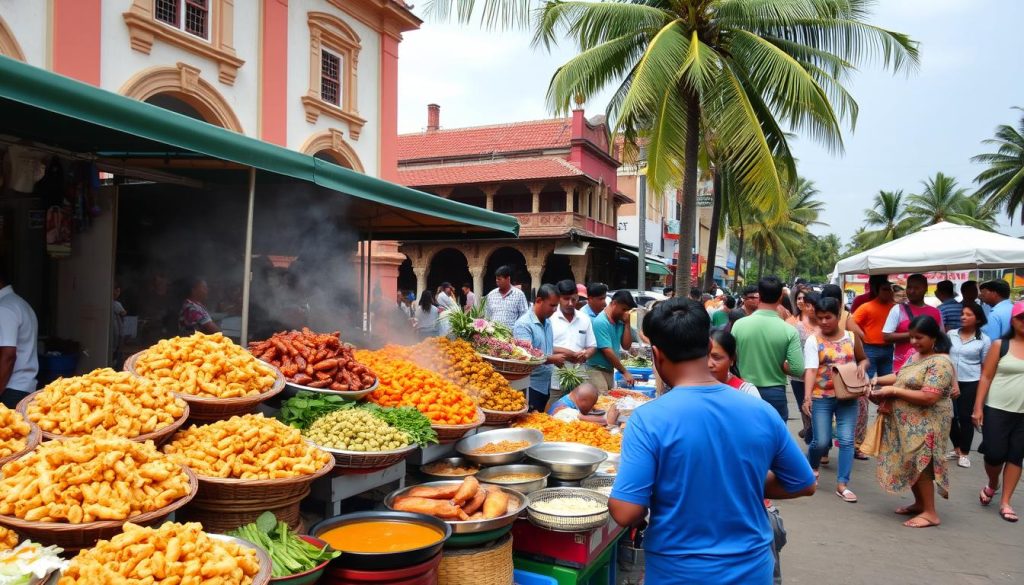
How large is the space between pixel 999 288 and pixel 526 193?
21.9 m

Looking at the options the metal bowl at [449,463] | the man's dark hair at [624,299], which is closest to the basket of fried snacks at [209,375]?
the metal bowl at [449,463]

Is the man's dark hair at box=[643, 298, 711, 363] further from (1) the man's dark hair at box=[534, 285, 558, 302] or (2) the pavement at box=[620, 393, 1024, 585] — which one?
(1) the man's dark hair at box=[534, 285, 558, 302]

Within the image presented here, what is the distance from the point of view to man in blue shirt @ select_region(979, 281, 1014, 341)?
851 centimetres

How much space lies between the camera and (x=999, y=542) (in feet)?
18.1

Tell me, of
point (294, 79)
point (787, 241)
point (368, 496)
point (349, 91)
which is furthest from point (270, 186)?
point (787, 241)

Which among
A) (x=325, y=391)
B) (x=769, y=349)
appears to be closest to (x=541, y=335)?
(x=769, y=349)

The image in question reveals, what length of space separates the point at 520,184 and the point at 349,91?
13012mm

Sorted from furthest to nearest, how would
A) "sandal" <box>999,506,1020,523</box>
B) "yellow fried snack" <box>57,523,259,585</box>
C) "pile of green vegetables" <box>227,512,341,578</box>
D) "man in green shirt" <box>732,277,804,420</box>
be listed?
"man in green shirt" <box>732,277,804,420</box>, "sandal" <box>999,506,1020,523</box>, "pile of green vegetables" <box>227,512,341,578</box>, "yellow fried snack" <box>57,523,259,585</box>

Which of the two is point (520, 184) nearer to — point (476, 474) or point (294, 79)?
point (294, 79)

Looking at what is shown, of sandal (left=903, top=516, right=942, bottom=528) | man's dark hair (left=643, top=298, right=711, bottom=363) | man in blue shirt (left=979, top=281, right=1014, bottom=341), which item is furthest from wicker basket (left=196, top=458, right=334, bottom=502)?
man in blue shirt (left=979, top=281, right=1014, bottom=341)

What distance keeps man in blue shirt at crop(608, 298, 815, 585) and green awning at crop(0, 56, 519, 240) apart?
9.97 feet

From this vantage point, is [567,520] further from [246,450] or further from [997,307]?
[997,307]

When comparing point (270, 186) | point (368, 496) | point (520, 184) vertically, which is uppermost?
point (520, 184)

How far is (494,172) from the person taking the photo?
92.7 ft
